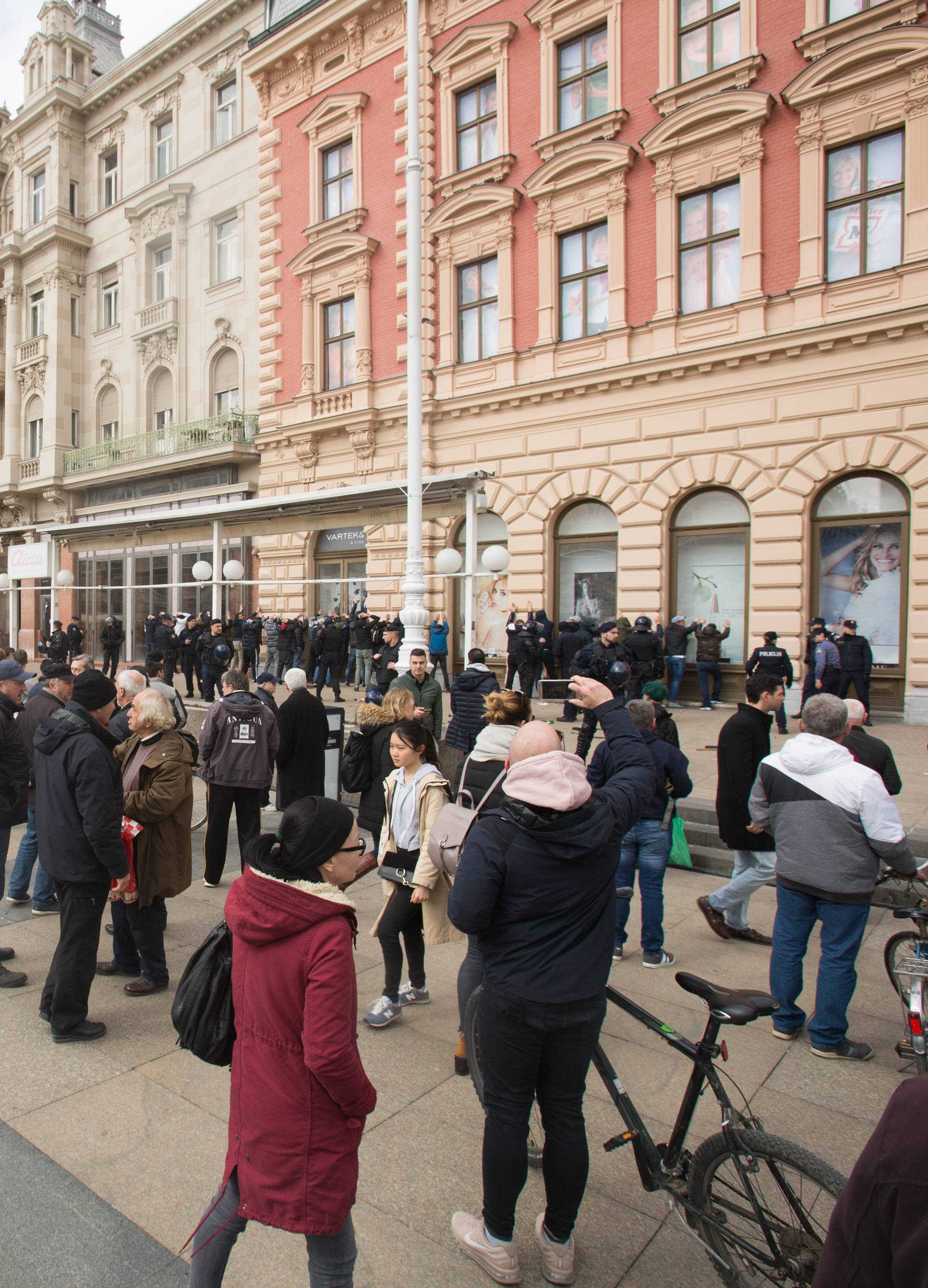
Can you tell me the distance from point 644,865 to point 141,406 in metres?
29.5

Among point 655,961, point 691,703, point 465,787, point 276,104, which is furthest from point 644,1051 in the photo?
point 276,104

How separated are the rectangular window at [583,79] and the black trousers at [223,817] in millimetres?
17087

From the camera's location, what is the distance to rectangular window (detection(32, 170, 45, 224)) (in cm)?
3366

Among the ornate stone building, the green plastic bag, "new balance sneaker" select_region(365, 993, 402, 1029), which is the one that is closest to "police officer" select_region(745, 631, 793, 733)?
the green plastic bag

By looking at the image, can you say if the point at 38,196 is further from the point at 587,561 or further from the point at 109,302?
the point at 587,561

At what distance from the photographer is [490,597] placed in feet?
64.1

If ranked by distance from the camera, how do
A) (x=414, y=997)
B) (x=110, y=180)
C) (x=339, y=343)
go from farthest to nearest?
(x=110, y=180) → (x=339, y=343) → (x=414, y=997)

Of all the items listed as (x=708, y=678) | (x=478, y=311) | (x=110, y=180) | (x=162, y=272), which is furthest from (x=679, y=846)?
(x=110, y=180)

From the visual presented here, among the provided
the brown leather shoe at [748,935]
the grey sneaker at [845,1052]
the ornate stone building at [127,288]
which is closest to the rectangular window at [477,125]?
the ornate stone building at [127,288]

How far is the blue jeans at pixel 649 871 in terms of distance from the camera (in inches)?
218

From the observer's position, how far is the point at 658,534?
17031mm

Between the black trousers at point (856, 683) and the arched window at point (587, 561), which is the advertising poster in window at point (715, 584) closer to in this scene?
the arched window at point (587, 561)

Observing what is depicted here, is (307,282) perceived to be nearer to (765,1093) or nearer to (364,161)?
(364,161)

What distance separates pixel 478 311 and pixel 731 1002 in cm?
1949
